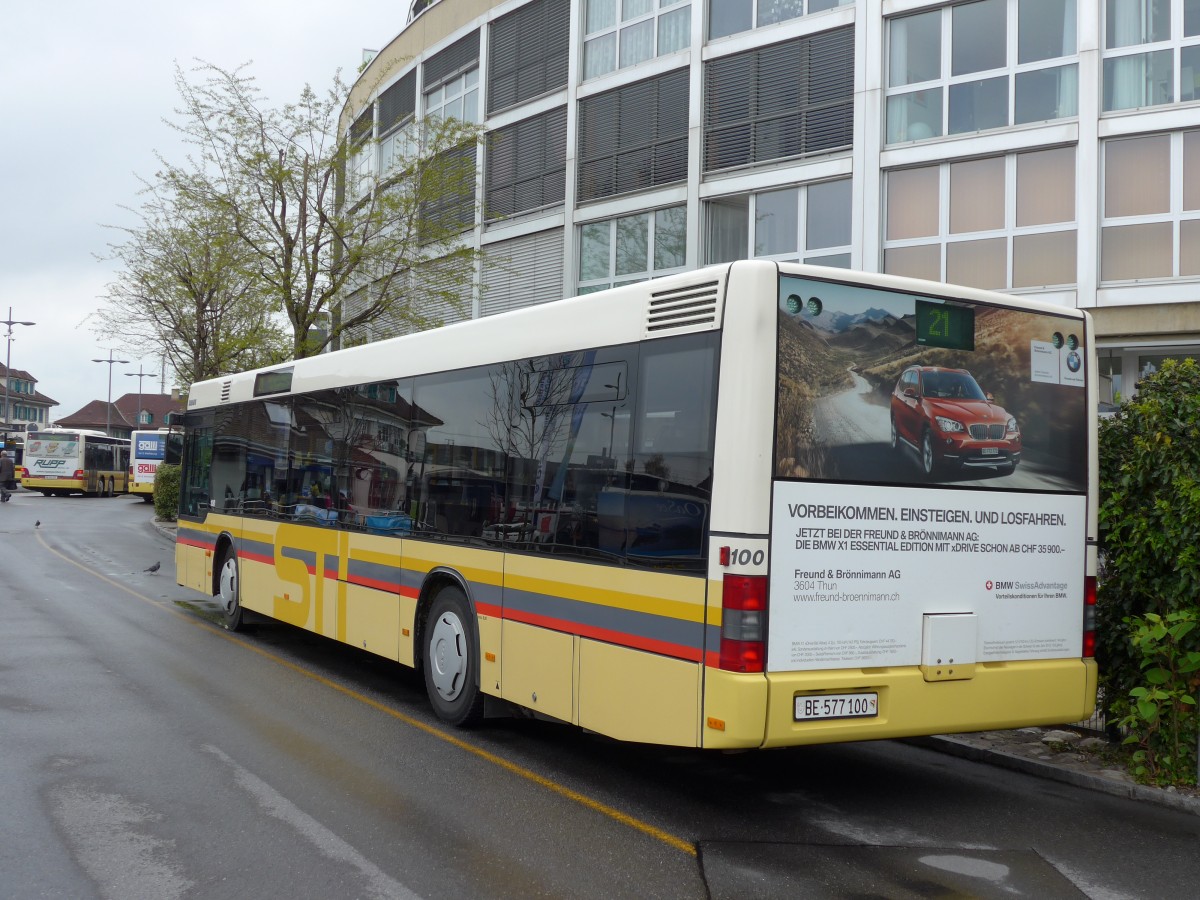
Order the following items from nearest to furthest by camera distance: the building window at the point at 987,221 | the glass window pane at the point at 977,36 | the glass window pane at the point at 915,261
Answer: the building window at the point at 987,221 < the glass window pane at the point at 977,36 < the glass window pane at the point at 915,261

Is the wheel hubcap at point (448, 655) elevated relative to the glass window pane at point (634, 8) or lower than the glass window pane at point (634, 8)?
lower

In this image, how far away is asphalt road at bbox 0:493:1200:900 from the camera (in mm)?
5238

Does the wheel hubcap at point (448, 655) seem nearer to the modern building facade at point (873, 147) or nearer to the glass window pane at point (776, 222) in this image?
the modern building facade at point (873, 147)

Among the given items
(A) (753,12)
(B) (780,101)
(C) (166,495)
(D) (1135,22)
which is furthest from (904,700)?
(C) (166,495)

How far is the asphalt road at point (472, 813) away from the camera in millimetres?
5238

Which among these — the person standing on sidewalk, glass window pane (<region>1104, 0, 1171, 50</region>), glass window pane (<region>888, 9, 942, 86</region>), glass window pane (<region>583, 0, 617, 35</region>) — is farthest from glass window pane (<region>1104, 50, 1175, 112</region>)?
the person standing on sidewalk

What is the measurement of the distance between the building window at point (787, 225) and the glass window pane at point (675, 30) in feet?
11.4

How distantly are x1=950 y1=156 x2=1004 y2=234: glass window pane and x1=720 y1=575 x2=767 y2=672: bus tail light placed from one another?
49.5 feet

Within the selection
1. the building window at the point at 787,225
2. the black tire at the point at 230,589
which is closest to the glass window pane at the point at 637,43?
the building window at the point at 787,225

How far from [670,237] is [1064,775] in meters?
17.3

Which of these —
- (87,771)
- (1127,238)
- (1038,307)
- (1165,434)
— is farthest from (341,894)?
(1127,238)

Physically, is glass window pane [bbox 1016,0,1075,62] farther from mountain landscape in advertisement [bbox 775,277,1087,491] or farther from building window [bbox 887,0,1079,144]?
mountain landscape in advertisement [bbox 775,277,1087,491]

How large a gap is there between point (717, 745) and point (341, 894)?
186 centimetres

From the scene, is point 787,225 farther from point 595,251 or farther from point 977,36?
point 595,251
